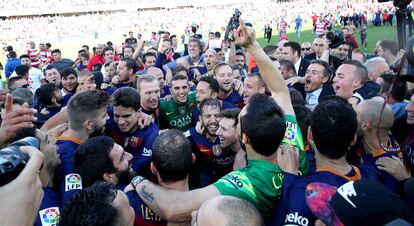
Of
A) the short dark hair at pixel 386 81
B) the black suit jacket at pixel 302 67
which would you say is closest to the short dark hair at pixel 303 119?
the short dark hair at pixel 386 81

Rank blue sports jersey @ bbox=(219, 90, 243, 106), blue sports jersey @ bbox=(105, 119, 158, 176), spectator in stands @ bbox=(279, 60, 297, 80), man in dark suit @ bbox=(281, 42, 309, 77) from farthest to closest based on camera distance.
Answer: man in dark suit @ bbox=(281, 42, 309, 77) → spectator in stands @ bbox=(279, 60, 297, 80) → blue sports jersey @ bbox=(219, 90, 243, 106) → blue sports jersey @ bbox=(105, 119, 158, 176)

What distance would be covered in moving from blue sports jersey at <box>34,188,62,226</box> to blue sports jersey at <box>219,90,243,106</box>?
356 centimetres

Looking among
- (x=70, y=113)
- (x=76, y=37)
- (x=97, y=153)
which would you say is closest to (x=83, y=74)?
(x=70, y=113)

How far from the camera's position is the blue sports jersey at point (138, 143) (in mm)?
3988

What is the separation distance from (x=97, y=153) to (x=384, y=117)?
227 cm

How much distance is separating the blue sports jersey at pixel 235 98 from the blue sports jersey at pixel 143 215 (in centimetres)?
355

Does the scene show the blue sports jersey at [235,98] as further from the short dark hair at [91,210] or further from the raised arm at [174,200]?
the short dark hair at [91,210]

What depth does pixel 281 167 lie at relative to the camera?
2.69m

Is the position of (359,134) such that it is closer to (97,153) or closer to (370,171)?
(370,171)

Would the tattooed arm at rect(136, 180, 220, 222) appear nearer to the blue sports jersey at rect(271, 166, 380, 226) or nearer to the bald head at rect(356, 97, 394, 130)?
the blue sports jersey at rect(271, 166, 380, 226)

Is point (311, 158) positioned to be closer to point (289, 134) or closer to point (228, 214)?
point (289, 134)

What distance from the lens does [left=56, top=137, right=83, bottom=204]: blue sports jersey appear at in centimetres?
303

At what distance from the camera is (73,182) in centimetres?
306

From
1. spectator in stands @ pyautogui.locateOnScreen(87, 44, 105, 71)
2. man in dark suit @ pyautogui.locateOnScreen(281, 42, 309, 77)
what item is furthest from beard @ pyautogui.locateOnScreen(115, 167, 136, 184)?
spectator in stands @ pyautogui.locateOnScreen(87, 44, 105, 71)
